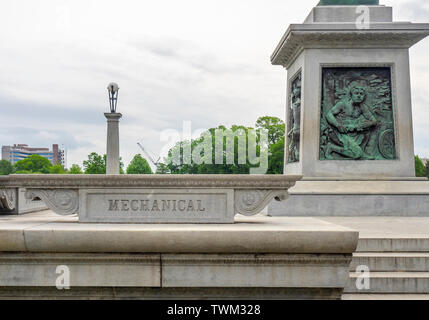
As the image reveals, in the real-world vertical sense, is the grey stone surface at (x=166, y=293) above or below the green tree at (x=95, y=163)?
below

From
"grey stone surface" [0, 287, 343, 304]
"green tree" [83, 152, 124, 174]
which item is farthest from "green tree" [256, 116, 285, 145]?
"grey stone surface" [0, 287, 343, 304]

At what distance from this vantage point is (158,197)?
575 centimetres

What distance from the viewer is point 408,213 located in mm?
11891

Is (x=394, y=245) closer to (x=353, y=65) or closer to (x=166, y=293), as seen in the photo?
(x=166, y=293)

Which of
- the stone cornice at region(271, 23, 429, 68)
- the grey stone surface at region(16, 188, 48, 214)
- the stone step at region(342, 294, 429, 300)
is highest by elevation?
the stone cornice at region(271, 23, 429, 68)

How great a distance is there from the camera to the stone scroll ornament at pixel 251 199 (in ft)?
19.0

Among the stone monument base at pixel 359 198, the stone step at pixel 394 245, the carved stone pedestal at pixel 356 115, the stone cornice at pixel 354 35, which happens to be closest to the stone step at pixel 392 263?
the stone step at pixel 394 245

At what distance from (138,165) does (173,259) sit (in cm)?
6900

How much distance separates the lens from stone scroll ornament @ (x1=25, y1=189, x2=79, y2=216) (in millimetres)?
5691

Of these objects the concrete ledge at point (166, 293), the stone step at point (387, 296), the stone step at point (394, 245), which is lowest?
the stone step at point (387, 296)

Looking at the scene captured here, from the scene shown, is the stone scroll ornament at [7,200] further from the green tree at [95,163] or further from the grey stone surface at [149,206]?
the green tree at [95,163]

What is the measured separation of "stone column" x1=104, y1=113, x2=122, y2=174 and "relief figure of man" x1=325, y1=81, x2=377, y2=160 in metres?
6.09

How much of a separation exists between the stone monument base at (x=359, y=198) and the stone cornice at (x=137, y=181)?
604 cm

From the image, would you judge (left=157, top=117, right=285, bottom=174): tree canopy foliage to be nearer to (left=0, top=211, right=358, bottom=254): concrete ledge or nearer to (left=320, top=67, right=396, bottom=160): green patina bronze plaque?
(left=320, top=67, right=396, bottom=160): green patina bronze plaque
